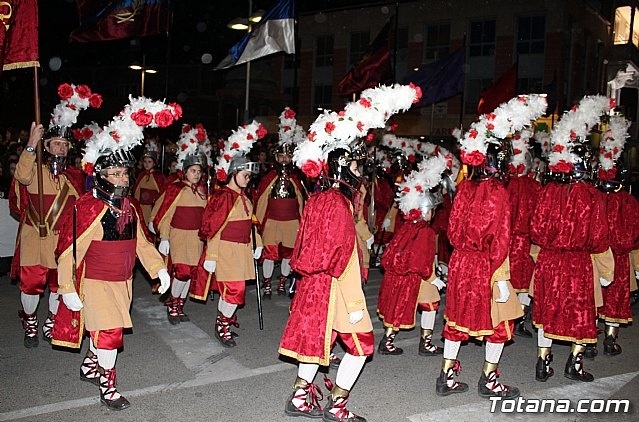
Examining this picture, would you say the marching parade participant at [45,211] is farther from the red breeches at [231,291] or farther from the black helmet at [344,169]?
the black helmet at [344,169]

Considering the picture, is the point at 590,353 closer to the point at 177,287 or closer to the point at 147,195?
the point at 177,287

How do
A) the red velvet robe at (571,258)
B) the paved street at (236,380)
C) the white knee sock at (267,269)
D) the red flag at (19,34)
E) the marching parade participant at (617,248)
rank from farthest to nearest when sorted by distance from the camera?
the white knee sock at (267,269) → the marching parade participant at (617,248) → the red flag at (19,34) → the red velvet robe at (571,258) → the paved street at (236,380)

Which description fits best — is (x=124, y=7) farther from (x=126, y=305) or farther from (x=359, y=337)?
(x=359, y=337)

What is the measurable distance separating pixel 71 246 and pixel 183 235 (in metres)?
3.08

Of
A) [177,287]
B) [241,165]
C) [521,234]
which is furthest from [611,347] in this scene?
[177,287]

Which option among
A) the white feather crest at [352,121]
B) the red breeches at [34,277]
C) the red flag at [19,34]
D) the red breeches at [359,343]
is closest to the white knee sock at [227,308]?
the red breeches at [34,277]

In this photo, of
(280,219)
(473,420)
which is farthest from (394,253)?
(280,219)

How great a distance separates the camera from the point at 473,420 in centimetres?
514

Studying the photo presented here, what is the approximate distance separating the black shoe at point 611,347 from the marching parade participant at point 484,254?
2.08 metres

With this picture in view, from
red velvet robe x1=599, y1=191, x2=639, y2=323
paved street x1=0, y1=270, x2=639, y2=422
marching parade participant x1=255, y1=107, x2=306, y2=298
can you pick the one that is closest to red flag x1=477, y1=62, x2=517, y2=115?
marching parade participant x1=255, y1=107, x2=306, y2=298

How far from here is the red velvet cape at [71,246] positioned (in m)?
5.01

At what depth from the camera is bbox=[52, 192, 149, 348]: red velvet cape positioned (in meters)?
5.01

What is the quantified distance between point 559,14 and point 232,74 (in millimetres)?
15959

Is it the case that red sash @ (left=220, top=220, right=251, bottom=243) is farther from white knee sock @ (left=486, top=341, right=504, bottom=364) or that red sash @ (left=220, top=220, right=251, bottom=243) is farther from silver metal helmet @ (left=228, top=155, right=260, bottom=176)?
white knee sock @ (left=486, top=341, right=504, bottom=364)
